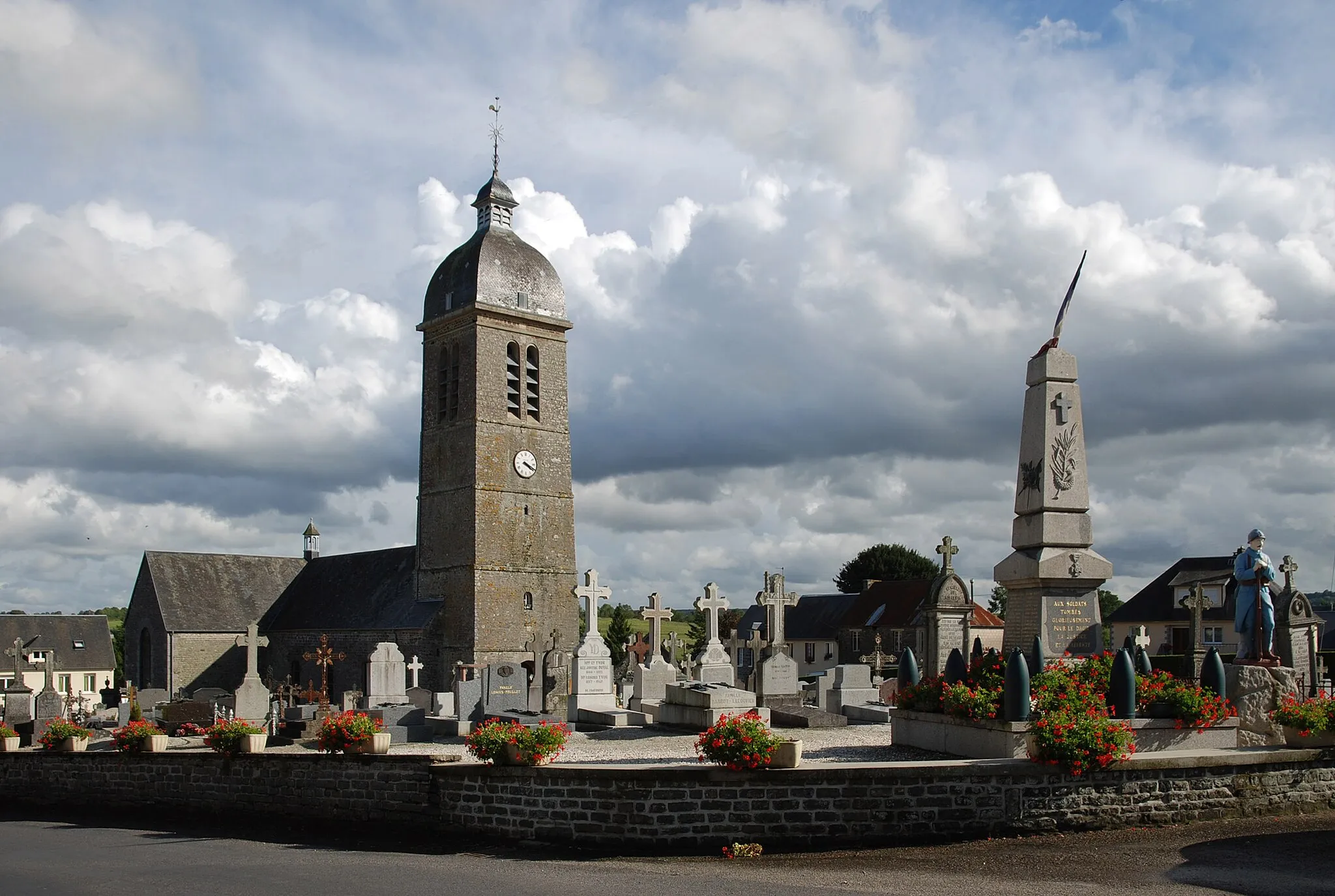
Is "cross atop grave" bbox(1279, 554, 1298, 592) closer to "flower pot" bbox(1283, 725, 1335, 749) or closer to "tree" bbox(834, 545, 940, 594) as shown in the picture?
"flower pot" bbox(1283, 725, 1335, 749)

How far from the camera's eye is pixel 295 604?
2000 inches

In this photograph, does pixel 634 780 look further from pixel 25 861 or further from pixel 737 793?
pixel 25 861

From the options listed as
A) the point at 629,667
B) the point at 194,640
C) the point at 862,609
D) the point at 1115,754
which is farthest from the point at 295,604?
the point at 1115,754

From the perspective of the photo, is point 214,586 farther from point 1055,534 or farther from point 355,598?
point 1055,534

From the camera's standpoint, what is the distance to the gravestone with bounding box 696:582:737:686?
22766 mm

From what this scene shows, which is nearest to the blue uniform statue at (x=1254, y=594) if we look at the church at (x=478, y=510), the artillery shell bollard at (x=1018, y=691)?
the artillery shell bollard at (x=1018, y=691)

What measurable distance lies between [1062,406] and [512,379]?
31.5m

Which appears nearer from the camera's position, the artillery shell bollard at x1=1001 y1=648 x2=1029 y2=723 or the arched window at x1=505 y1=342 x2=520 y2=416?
the artillery shell bollard at x1=1001 y1=648 x2=1029 y2=723

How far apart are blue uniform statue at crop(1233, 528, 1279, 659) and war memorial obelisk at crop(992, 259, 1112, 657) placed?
153cm

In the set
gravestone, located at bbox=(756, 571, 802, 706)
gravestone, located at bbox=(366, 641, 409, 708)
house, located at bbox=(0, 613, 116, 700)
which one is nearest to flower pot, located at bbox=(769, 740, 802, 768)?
gravestone, located at bbox=(756, 571, 802, 706)

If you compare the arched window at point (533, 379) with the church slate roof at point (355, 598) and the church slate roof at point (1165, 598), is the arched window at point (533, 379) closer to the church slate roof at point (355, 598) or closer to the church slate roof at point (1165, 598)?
the church slate roof at point (355, 598)

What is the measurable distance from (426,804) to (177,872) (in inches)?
Result: 105

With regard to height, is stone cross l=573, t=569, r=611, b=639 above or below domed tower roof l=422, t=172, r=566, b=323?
below

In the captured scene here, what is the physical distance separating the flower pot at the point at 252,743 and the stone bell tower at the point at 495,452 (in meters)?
25.7
